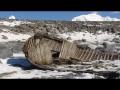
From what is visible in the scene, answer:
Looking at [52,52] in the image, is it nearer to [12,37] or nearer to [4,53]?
[4,53]

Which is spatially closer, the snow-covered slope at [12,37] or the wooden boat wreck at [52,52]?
the wooden boat wreck at [52,52]

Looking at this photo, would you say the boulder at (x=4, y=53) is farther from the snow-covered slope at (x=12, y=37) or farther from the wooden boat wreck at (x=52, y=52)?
the snow-covered slope at (x=12, y=37)

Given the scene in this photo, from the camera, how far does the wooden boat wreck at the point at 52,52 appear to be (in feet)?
40.0

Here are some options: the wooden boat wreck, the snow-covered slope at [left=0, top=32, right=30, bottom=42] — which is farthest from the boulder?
the snow-covered slope at [left=0, top=32, right=30, bottom=42]

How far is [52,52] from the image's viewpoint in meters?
13.2

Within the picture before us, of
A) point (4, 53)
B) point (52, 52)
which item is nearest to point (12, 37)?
point (4, 53)

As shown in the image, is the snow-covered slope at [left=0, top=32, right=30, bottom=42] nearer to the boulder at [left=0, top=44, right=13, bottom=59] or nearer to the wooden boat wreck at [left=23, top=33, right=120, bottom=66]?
the boulder at [left=0, top=44, right=13, bottom=59]

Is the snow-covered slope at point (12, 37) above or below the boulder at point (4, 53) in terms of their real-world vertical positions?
below

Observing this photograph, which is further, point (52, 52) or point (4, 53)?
point (4, 53)

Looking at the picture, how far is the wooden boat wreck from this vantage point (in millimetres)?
12195

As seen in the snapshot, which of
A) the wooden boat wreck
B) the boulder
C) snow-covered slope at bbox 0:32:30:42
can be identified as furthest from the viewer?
snow-covered slope at bbox 0:32:30:42

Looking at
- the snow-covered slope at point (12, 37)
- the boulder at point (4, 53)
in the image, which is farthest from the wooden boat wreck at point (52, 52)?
the snow-covered slope at point (12, 37)
